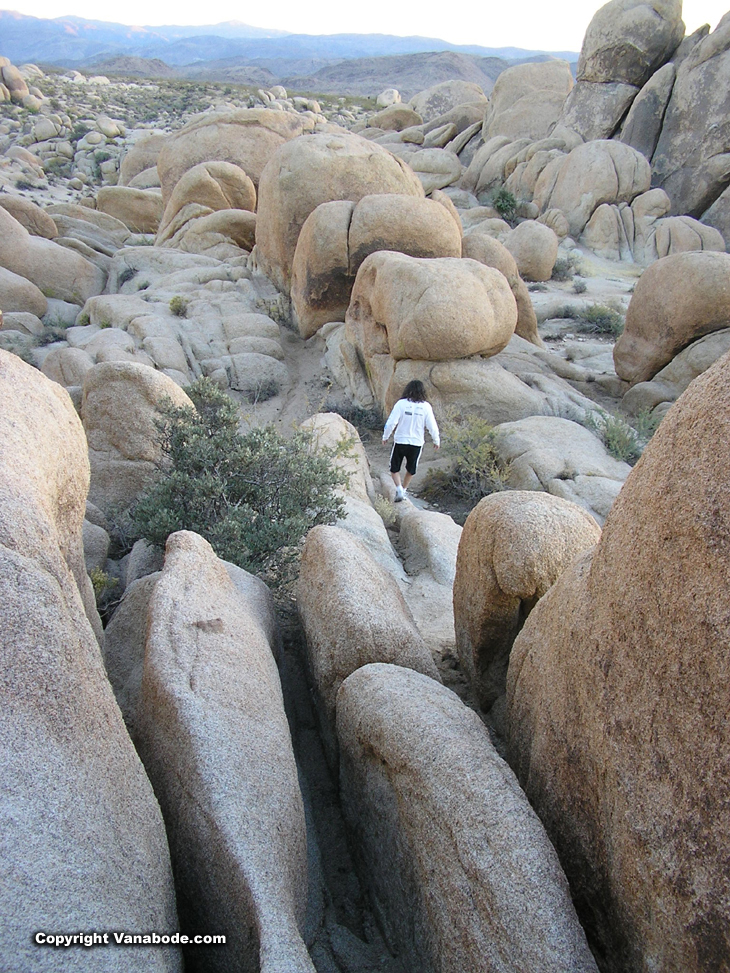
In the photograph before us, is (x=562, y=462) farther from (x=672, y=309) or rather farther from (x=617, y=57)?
(x=617, y=57)

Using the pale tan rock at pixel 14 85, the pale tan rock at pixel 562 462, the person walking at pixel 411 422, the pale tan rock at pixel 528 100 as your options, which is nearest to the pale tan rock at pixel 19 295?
the person walking at pixel 411 422

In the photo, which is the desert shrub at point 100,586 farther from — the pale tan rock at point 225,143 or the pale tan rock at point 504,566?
the pale tan rock at point 225,143

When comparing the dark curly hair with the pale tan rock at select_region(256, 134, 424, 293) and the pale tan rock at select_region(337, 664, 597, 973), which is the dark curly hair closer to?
the pale tan rock at select_region(337, 664, 597, 973)

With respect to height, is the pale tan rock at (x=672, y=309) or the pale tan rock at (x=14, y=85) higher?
the pale tan rock at (x=14, y=85)

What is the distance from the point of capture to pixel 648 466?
85.8 inches

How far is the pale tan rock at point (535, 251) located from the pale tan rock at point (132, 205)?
481 inches

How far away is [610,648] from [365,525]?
4326mm

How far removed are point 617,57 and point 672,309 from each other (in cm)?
1865

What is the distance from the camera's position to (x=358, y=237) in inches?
477

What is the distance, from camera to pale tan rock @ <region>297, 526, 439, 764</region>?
365cm

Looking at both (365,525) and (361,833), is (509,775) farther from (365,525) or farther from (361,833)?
(365,525)

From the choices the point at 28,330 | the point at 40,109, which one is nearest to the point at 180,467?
the point at 28,330

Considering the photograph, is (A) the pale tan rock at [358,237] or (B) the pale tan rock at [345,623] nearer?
(B) the pale tan rock at [345,623]

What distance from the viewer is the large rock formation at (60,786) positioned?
70.2 inches
